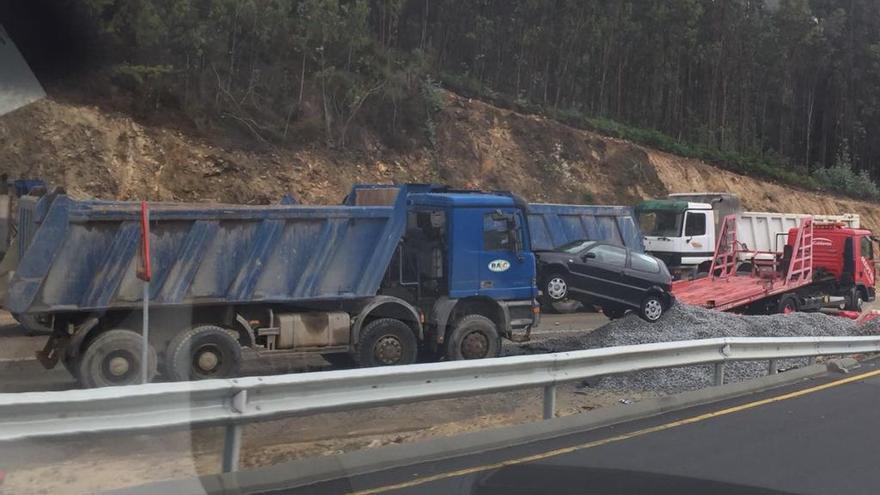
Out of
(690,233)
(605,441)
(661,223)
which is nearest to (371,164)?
(661,223)

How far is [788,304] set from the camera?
19.5 m

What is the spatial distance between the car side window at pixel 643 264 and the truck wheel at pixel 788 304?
3.77 metres

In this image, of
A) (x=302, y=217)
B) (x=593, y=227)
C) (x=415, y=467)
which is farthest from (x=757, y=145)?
(x=415, y=467)

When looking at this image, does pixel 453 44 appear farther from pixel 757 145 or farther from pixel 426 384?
pixel 426 384

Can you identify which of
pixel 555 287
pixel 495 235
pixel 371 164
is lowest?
pixel 555 287

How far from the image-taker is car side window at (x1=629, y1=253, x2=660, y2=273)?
55.9 ft

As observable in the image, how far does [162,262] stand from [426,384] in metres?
4.25

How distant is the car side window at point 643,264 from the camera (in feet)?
55.9

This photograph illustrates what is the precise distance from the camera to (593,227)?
2145cm

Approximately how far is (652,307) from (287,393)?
36.5 ft

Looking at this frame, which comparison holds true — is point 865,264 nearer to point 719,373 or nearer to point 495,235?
point 719,373

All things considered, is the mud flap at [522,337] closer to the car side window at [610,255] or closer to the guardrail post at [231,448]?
the car side window at [610,255]

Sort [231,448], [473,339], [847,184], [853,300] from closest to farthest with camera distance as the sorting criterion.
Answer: [231,448] → [473,339] → [853,300] → [847,184]

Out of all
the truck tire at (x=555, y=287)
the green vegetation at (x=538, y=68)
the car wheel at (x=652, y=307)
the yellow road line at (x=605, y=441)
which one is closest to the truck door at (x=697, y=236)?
the car wheel at (x=652, y=307)
